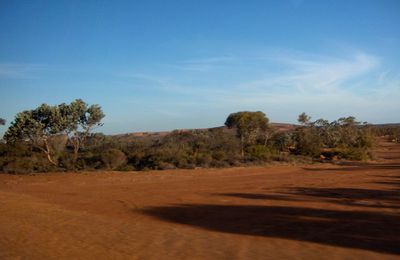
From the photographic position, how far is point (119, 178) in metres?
24.1

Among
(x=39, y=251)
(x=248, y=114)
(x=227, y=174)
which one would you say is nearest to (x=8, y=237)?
(x=39, y=251)

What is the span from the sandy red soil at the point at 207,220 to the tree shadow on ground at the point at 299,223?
0.08ft

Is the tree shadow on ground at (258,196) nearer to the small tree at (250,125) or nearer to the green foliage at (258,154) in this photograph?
the green foliage at (258,154)

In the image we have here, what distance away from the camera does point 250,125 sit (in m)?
48.9

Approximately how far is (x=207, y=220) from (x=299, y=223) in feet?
8.51

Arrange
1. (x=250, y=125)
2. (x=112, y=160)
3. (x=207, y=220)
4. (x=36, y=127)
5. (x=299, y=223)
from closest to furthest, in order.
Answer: (x=299, y=223) → (x=207, y=220) → (x=112, y=160) → (x=36, y=127) → (x=250, y=125)

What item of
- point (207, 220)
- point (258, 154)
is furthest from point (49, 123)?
point (207, 220)

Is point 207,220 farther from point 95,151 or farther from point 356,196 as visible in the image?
point 95,151

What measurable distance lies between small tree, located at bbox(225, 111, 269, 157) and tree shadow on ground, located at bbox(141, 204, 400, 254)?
3257cm

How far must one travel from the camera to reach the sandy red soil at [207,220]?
8844mm

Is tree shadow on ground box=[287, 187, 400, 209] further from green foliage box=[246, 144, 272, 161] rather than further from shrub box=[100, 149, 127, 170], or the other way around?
shrub box=[100, 149, 127, 170]

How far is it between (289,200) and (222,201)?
2322 millimetres

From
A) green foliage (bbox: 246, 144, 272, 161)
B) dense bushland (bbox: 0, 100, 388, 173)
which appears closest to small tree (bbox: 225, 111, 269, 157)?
dense bushland (bbox: 0, 100, 388, 173)

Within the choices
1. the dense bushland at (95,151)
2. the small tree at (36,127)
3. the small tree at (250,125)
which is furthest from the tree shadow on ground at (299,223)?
the small tree at (250,125)
